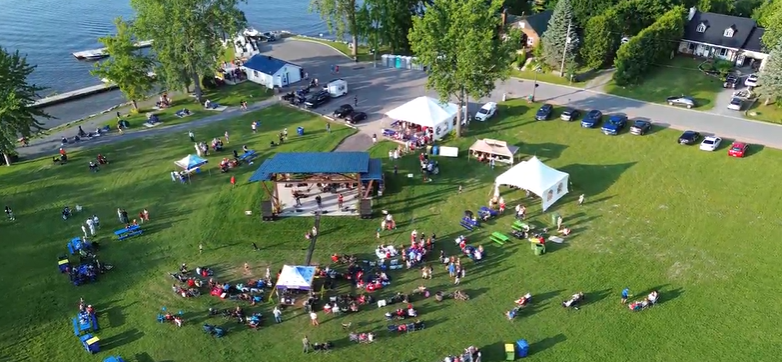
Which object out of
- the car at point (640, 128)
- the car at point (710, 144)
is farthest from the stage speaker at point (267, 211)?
the car at point (710, 144)

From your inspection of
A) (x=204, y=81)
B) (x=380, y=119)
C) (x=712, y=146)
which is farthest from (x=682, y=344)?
(x=204, y=81)

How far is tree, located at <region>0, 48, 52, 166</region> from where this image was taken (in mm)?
47688

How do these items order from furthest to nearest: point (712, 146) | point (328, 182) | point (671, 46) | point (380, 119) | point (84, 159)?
1. point (671, 46)
2. point (380, 119)
3. point (84, 159)
4. point (712, 146)
5. point (328, 182)

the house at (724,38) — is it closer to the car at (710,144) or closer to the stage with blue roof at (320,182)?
the car at (710,144)

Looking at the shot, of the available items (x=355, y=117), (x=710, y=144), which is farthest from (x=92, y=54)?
(x=710, y=144)

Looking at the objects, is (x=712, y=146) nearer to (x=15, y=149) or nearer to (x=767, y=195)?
(x=767, y=195)

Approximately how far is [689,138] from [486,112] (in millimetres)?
17128

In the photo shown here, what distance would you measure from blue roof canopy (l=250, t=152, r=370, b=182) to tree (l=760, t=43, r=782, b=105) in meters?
36.0

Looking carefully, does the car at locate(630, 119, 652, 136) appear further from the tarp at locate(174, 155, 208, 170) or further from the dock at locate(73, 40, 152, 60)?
the dock at locate(73, 40, 152, 60)

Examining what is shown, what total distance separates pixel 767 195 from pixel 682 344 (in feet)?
59.3

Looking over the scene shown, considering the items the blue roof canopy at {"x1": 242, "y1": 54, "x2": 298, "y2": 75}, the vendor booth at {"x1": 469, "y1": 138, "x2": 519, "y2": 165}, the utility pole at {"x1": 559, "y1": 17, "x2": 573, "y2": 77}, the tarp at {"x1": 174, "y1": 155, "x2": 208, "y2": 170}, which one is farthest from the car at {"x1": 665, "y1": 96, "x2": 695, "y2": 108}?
the tarp at {"x1": 174, "y1": 155, "x2": 208, "y2": 170}

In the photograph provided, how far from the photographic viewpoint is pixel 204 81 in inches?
2579

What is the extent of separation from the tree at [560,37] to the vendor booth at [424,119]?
16.1 meters

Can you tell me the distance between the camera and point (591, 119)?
52.2 m
